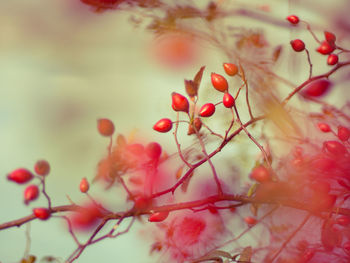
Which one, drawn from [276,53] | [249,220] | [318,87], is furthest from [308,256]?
[276,53]

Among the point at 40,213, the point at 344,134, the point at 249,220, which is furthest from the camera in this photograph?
the point at 249,220

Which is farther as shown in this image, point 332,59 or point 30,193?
point 332,59

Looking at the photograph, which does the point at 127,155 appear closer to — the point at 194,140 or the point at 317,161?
the point at 194,140

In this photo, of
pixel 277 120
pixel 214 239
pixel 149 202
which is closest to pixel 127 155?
pixel 149 202

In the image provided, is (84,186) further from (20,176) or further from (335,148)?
(335,148)

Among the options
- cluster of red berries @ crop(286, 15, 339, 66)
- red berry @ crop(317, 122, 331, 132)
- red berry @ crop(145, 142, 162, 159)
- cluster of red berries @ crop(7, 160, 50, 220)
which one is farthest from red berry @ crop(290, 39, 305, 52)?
cluster of red berries @ crop(7, 160, 50, 220)
